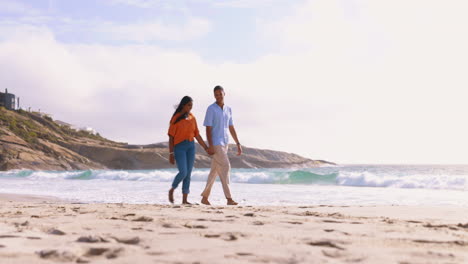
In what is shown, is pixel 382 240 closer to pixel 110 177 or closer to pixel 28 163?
pixel 110 177

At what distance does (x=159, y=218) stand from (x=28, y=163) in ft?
142

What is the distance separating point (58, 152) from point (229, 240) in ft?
163

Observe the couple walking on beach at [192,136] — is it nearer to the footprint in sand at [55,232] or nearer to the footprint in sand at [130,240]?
the footprint in sand at [55,232]

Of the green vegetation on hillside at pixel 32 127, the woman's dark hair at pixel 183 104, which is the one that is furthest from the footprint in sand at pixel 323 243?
the green vegetation on hillside at pixel 32 127

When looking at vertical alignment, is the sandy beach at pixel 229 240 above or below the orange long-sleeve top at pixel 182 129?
below

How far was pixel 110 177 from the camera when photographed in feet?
94.9

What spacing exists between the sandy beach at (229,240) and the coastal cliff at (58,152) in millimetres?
42310

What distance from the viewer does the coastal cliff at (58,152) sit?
146ft

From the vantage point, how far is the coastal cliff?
146ft

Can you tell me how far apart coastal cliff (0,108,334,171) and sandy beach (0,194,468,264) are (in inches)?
1666

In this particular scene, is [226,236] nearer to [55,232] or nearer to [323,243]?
[323,243]

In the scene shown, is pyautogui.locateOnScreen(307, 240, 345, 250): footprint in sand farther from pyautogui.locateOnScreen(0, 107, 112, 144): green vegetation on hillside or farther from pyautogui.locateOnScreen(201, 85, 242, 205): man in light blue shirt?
pyautogui.locateOnScreen(0, 107, 112, 144): green vegetation on hillside

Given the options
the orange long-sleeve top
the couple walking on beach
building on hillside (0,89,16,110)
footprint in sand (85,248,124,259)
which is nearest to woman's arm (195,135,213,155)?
the couple walking on beach

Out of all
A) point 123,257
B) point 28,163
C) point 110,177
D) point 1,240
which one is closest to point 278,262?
point 123,257
